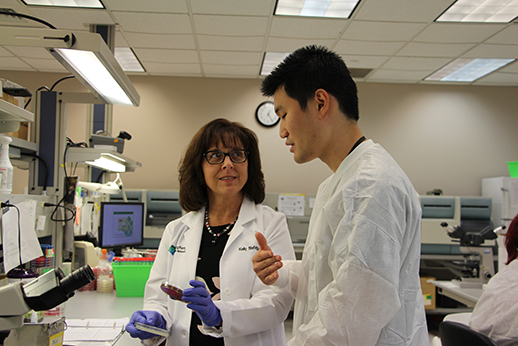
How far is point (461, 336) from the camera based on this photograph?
156cm

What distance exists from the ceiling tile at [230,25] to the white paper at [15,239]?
2536 millimetres

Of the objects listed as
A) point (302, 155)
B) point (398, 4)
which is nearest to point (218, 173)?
point (302, 155)

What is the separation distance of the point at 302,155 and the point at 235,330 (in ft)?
2.01

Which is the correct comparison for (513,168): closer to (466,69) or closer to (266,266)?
(466,69)

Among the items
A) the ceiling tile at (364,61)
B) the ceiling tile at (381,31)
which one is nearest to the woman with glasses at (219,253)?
the ceiling tile at (381,31)

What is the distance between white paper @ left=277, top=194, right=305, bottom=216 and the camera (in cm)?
435

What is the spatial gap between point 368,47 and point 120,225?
3066 mm

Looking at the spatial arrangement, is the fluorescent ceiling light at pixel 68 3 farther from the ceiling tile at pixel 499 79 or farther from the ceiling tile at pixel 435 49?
the ceiling tile at pixel 499 79

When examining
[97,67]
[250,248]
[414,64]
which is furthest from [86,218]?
[414,64]

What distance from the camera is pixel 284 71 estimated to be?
986 mm

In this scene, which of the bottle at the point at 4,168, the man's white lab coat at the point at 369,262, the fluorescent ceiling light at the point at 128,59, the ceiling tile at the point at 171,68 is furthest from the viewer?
the ceiling tile at the point at 171,68

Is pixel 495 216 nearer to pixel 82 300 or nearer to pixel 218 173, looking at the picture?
pixel 218 173

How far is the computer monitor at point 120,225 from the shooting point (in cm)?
250

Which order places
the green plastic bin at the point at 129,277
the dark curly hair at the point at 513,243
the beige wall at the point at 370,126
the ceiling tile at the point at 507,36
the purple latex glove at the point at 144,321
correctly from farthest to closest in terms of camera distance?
the beige wall at the point at 370,126
the ceiling tile at the point at 507,36
the green plastic bin at the point at 129,277
the dark curly hair at the point at 513,243
the purple latex glove at the point at 144,321
